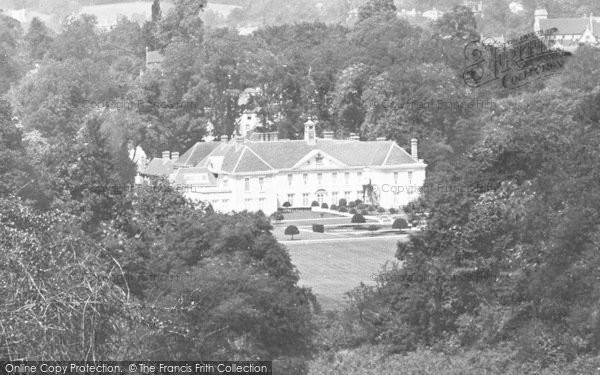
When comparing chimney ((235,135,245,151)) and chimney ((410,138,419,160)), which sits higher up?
chimney ((235,135,245,151))

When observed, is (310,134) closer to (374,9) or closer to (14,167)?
(14,167)

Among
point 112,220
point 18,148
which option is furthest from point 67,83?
point 112,220

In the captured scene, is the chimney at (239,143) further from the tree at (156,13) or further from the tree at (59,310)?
the tree at (59,310)

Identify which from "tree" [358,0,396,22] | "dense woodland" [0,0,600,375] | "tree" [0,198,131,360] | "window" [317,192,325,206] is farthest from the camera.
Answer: "tree" [358,0,396,22]

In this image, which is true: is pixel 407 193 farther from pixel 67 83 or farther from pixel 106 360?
pixel 106 360

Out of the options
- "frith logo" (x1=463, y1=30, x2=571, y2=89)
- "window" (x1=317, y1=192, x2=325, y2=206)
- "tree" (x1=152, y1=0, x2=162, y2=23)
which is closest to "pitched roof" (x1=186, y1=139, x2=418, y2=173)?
"window" (x1=317, y1=192, x2=325, y2=206)

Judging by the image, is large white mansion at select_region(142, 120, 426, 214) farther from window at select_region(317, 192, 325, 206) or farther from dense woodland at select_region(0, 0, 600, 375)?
dense woodland at select_region(0, 0, 600, 375)

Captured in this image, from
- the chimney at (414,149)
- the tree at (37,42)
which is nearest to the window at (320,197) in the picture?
the chimney at (414,149)

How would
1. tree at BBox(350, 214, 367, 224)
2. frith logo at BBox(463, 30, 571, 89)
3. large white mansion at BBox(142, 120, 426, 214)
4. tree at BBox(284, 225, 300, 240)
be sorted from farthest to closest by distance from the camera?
1. frith logo at BBox(463, 30, 571, 89)
2. large white mansion at BBox(142, 120, 426, 214)
3. tree at BBox(350, 214, 367, 224)
4. tree at BBox(284, 225, 300, 240)
